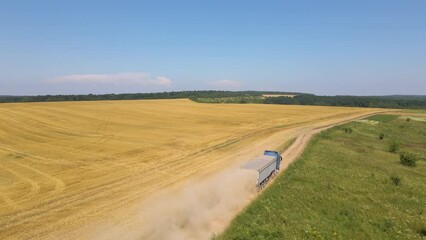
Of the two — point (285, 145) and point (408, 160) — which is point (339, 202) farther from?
point (285, 145)

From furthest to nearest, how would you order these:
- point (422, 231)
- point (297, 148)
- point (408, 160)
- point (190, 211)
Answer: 1. point (297, 148)
2. point (408, 160)
3. point (422, 231)
4. point (190, 211)

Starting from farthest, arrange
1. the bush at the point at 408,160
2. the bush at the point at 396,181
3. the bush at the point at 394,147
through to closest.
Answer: the bush at the point at 394,147 → the bush at the point at 408,160 → the bush at the point at 396,181

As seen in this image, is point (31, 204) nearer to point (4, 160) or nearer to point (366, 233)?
point (4, 160)

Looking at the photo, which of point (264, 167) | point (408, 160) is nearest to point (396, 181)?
point (408, 160)

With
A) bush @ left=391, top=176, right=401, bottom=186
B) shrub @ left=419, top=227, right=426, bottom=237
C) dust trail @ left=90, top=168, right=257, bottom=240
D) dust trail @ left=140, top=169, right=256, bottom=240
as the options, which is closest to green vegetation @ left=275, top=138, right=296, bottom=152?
bush @ left=391, top=176, right=401, bottom=186

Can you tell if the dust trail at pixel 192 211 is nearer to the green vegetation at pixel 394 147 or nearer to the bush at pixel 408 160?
the bush at pixel 408 160

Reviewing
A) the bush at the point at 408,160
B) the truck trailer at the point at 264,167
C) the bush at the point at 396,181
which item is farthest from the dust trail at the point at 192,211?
the bush at the point at 408,160
